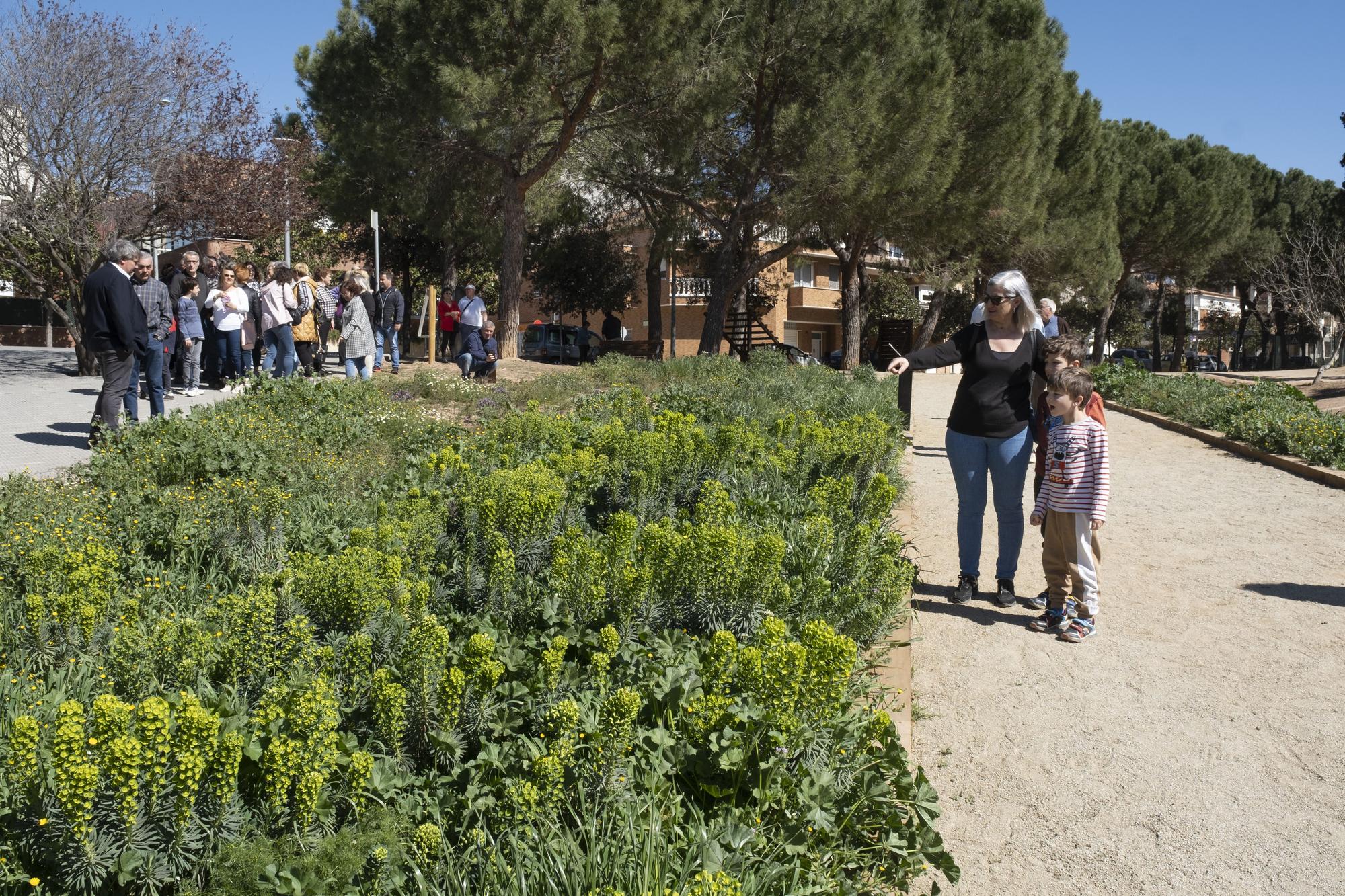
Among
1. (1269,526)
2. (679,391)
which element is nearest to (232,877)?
(1269,526)

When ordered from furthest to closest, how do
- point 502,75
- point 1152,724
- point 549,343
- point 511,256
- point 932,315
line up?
point 549,343, point 932,315, point 511,256, point 502,75, point 1152,724

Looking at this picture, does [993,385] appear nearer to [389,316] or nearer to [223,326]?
[223,326]

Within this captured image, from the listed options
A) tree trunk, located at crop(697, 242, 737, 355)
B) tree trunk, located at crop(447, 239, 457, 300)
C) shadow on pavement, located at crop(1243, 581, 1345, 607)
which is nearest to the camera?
shadow on pavement, located at crop(1243, 581, 1345, 607)

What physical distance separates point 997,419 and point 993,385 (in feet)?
0.60

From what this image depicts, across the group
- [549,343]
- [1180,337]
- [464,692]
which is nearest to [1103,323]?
[1180,337]

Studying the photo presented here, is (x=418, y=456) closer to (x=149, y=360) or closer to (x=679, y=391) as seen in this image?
(x=149, y=360)

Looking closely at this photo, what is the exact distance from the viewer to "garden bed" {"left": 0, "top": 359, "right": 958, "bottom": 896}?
7.78 ft

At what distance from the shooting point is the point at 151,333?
370 inches

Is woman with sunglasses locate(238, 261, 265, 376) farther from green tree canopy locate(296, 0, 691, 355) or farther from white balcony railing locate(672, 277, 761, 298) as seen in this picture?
white balcony railing locate(672, 277, 761, 298)

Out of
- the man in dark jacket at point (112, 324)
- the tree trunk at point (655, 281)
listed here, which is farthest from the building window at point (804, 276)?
the man in dark jacket at point (112, 324)

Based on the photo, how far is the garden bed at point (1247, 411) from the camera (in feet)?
37.0

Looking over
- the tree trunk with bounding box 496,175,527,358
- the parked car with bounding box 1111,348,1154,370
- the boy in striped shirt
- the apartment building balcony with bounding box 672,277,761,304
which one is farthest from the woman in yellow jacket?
the parked car with bounding box 1111,348,1154,370

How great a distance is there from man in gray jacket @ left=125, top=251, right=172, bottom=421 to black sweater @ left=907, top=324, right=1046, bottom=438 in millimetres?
6742

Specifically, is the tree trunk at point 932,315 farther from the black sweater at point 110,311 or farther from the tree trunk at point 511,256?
the black sweater at point 110,311
